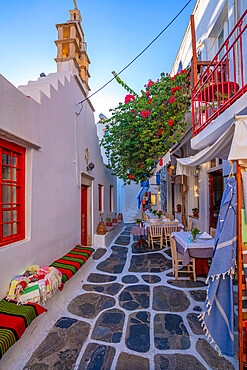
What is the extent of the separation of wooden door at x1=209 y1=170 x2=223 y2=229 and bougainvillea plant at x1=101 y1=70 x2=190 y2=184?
6.05 feet

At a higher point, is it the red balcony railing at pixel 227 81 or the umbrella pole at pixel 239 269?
the red balcony railing at pixel 227 81

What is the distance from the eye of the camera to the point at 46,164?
429 cm

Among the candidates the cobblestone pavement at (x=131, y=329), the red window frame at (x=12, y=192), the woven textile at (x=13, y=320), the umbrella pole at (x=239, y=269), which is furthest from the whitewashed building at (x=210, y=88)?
the woven textile at (x=13, y=320)

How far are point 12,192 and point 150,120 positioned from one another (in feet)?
20.2

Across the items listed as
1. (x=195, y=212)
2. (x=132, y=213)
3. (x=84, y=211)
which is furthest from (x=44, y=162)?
(x=132, y=213)

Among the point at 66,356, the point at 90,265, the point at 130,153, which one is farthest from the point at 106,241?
the point at 66,356

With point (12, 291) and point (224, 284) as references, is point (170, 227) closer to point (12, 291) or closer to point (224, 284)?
point (224, 284)

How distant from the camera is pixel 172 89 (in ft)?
24.4

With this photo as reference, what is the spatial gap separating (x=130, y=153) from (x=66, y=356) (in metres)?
7.71

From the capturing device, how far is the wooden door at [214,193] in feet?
22.7

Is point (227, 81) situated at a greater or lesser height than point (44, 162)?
greater

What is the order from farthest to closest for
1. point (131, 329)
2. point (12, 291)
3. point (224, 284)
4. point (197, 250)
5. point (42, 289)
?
1. point (197, 250)
2. point (131, 329)
3. point (42, 289)
4. point (12, 291)
5. point (224, 284)

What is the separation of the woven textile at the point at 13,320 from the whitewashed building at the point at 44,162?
1.11 feet

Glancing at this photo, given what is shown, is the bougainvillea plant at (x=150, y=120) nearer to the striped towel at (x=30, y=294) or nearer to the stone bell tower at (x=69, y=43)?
the stone bell tower at (x=69, y=43)
